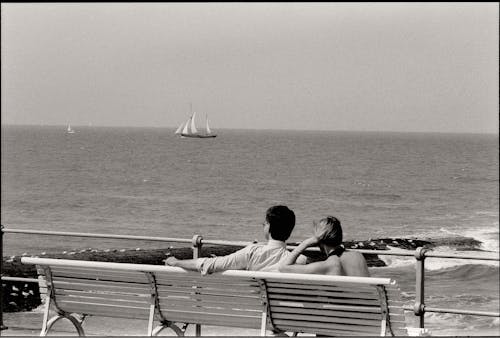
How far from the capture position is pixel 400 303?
16.0ft

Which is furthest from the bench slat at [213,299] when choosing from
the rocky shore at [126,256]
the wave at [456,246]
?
the wave at [456,246]

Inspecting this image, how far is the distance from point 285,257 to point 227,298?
399 millimetres

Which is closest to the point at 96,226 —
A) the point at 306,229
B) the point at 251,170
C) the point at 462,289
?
the point at 306,229

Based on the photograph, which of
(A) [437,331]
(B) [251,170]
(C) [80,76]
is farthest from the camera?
(C) [80,76]

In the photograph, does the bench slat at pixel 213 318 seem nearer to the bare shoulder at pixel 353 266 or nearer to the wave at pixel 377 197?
the bare shoulder at pixel 353 266

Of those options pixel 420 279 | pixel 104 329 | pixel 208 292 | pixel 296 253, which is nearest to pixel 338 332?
pixel 296 253

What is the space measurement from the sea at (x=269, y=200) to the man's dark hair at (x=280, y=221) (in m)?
21.8

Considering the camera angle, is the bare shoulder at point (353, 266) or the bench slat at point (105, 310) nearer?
the bare shoulder at point (353, 266)

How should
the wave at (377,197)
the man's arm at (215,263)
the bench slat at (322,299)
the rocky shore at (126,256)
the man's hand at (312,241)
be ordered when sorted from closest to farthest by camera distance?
1. the bench slat at (322,299)
2. the man's arm at (215,263)
3. the man's hand at (312,241)
4. the rocky shore at (126,256)
5. the wave at (377,197)

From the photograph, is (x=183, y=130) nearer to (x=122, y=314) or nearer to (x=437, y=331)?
(x=437, y=331)

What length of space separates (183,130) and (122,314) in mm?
133214

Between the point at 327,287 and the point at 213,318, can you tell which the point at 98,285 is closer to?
the point at 213,318

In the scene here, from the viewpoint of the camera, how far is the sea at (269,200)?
137ft

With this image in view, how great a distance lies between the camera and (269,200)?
267ft
